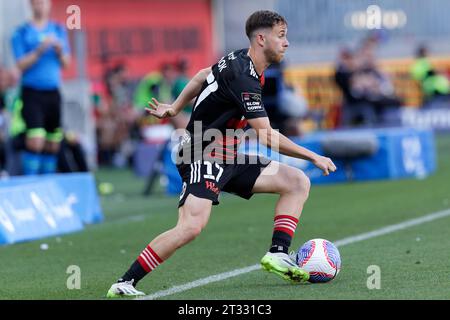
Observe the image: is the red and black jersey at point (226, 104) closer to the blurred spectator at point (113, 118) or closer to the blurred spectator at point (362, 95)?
the blurred spectator at point (362, 95)

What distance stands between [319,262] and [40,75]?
22.8 feet

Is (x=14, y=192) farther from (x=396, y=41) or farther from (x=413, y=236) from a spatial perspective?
(x=396, y=41)

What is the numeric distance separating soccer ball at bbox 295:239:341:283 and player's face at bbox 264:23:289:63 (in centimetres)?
136

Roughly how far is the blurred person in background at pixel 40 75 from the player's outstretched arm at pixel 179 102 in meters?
5.65

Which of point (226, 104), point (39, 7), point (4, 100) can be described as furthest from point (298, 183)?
point (4, 100)

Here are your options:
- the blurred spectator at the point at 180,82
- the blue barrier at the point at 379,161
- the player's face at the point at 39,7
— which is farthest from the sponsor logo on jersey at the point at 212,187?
the blurred spectator at the point at 180,82

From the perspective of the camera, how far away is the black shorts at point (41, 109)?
13734 mm

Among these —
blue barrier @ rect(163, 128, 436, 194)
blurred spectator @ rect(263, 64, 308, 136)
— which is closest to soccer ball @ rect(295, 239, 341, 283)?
blue barrier @ rect(163, 128, 436, 194)

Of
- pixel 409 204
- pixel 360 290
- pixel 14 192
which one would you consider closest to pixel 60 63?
pixel 14 192

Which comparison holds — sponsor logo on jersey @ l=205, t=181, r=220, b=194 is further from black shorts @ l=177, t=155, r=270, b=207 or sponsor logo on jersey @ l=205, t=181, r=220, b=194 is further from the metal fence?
the metal fence

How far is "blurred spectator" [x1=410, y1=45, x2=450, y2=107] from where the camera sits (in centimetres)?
2670

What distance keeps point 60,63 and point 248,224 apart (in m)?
3.59

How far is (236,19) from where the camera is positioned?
97.2 feet

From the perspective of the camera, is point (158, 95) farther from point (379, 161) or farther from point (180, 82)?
point (379, 161)
